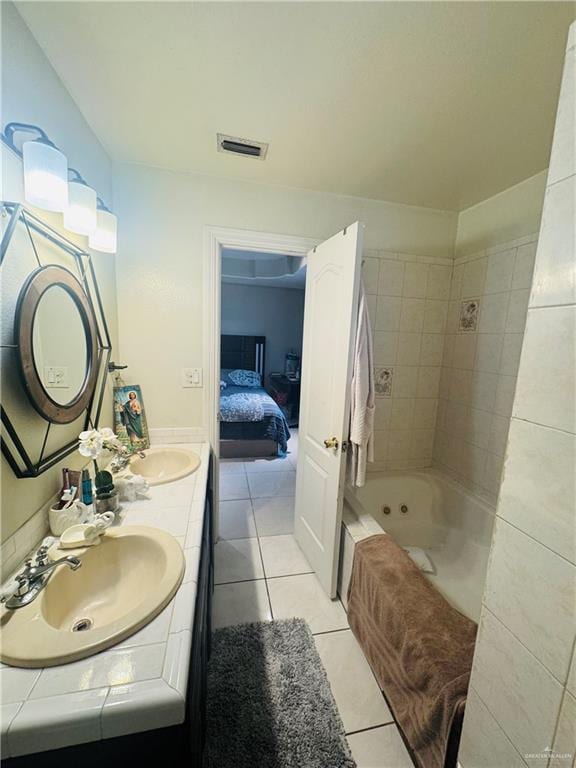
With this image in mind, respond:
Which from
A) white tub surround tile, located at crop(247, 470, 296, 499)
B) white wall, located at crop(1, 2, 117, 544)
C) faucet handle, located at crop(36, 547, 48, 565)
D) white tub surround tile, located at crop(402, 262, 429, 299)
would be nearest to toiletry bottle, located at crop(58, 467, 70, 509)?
white wall, located at crop(1, 2, 117, 544)

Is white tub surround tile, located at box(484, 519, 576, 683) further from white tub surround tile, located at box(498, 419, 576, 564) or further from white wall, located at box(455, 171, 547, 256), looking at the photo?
white wall, located at box(455, 171, 547, 256)

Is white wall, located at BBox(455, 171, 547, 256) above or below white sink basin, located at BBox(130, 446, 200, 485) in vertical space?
above

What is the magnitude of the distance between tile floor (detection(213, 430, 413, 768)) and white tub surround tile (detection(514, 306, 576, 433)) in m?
1.42

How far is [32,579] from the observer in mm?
786

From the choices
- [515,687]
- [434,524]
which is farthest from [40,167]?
[434,524]

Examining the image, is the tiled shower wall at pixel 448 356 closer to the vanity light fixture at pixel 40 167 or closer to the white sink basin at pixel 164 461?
the white sink basin at pixel 164 461

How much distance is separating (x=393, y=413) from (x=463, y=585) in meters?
1.09

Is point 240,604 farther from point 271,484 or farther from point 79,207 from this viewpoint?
point 79,207

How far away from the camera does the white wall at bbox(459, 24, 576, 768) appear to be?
0.50 meters

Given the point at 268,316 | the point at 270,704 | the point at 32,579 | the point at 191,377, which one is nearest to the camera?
the point at 32,579

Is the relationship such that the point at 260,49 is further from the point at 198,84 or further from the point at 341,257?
the point at 341,257

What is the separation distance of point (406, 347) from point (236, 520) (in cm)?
191

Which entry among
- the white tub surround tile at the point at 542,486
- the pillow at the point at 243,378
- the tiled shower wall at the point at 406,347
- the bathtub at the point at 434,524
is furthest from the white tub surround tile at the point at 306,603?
the pillow at the point at 243,378

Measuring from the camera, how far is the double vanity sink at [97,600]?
65cm
